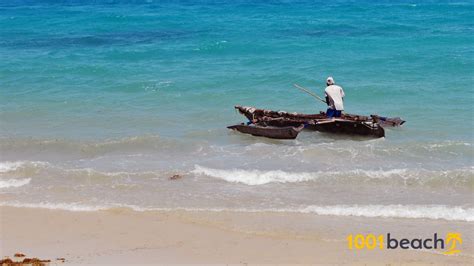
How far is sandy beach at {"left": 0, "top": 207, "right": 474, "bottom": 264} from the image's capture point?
9.20m

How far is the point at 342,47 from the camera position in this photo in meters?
26.5

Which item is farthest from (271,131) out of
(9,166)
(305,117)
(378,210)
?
(9,166)

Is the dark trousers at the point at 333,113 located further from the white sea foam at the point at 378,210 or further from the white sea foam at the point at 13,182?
the white sea foam at the point at 13,182

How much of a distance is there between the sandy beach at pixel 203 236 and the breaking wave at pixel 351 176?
1.69 metres

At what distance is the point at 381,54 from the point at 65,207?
1641cm

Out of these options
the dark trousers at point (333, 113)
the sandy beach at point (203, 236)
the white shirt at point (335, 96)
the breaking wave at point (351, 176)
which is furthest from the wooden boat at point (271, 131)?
the sandy beach at point (203, 236)

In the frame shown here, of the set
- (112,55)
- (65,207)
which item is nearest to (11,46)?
(112,55)

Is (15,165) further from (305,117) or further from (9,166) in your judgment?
(305,117)

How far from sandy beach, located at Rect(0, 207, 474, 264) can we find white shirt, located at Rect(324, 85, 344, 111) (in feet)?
15.6

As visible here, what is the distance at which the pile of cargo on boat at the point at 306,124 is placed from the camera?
14586 millimetres

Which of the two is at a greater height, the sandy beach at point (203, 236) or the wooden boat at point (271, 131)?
the wooden boat at point (271, 131)

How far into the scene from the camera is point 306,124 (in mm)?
14875

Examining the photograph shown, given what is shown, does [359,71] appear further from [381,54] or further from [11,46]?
[11,46]

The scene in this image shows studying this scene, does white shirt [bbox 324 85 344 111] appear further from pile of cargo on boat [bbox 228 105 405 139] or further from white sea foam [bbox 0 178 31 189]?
white sea foam [bbox 0 178 31 189]
